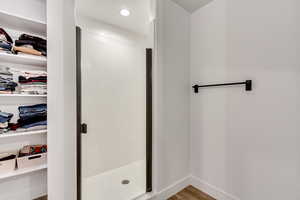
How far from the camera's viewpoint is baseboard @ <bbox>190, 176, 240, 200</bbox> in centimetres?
146

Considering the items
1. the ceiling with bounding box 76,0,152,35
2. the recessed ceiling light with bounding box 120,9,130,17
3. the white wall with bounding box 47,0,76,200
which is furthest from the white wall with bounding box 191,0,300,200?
the white wall with bounding box 47,0,76,200

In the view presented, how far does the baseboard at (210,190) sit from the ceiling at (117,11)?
6.50ft

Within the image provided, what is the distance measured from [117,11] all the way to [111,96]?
109 centimetres

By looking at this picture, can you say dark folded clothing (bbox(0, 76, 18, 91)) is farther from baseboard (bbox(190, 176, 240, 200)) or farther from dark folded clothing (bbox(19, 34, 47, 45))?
baseboard (bbox(190, 176, 240, 200))

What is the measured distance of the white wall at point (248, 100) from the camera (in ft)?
3.63

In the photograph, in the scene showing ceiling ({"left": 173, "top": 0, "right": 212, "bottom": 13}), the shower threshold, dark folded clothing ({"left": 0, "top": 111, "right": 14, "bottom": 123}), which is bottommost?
the shower threshold

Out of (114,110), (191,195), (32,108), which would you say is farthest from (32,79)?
(191,195)

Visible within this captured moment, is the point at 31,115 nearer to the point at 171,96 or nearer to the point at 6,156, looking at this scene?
the point at 6,156

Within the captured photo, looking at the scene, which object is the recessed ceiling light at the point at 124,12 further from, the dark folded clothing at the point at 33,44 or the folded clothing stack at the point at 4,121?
the folded clothing stack at the point at 4,121

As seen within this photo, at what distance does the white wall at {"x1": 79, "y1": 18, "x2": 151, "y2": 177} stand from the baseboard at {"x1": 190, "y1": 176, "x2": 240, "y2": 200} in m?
0.95

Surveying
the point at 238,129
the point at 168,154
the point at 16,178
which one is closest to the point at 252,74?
the point at 238,129

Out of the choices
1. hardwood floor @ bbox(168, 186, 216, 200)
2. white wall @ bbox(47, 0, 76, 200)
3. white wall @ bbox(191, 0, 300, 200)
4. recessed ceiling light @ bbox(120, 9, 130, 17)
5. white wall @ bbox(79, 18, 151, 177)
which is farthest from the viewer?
white wall @ bbox(79, 18, 151, 177)

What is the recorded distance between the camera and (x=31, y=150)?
1513 mm

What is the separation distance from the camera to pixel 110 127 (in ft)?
6.79
